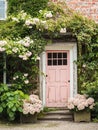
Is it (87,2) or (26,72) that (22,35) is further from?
(87,2)

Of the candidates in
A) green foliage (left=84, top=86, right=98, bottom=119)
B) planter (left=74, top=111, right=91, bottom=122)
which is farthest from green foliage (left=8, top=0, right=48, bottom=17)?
planter (left=74, top=111, right=91, bottom=122)

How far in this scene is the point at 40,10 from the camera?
53.7 ft

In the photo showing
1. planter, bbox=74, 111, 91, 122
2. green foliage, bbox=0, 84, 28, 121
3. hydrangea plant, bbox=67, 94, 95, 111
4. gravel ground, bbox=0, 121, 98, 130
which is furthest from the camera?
planter, bbox=74, 111, 91, 122

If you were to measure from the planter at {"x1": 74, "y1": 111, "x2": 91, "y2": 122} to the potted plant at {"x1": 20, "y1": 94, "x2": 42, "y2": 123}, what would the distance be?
4.28ft

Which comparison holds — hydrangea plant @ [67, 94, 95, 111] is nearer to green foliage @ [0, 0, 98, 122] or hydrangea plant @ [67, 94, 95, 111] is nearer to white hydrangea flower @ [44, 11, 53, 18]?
green foliage @ [0, 0, 98, 122]

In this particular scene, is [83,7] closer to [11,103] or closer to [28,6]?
[28,6]

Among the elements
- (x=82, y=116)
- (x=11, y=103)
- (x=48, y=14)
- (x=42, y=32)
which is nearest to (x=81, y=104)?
(x=82, y=116)

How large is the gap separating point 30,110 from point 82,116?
1.87 metres

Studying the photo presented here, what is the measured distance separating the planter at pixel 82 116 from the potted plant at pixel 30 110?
4.28 feet

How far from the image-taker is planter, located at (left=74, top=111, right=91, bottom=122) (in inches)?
594

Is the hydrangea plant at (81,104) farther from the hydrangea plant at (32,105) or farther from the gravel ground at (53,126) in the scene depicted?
the hydrangea plant at (32,105)

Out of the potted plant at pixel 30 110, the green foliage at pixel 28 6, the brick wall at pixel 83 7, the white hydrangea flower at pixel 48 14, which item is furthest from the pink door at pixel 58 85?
the green foliage at pixel 28 6

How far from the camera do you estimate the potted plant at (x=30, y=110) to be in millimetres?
14648

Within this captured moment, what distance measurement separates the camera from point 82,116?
1512 cm
